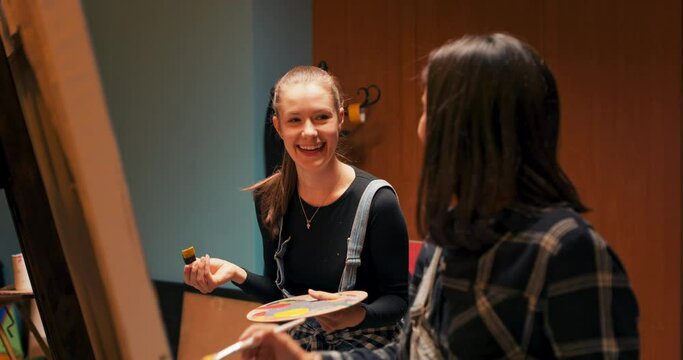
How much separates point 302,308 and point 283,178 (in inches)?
21.3

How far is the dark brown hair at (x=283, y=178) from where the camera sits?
1.48 meters

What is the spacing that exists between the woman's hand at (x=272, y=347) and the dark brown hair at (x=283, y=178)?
0.57 metres

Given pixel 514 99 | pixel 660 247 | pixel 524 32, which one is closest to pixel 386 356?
pixel 514 99

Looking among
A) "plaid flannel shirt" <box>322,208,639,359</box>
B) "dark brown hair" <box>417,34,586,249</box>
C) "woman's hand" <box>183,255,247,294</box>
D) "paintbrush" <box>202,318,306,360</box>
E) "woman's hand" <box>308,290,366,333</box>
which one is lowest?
"woman's hand" <box>308,290,366,333</box>

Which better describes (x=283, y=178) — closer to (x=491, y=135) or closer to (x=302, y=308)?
(x=302, y=308)

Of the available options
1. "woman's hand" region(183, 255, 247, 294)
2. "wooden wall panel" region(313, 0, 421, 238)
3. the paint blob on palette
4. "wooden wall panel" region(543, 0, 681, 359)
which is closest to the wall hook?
"wooden wall panel" region(313, 0, 421, 238)

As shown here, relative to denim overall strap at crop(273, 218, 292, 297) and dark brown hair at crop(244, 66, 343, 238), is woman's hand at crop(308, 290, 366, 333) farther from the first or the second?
dark brown hair at crop(244, 66, 343, 238)

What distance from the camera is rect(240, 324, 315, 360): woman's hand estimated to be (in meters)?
0.91

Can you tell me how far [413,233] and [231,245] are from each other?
82 centimetres

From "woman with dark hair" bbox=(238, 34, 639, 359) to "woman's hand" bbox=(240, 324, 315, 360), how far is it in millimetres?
203

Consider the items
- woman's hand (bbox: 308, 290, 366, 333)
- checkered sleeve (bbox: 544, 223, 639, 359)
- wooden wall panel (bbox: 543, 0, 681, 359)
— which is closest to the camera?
checkered sleeve (bbox: 544, 223, 639, 359)

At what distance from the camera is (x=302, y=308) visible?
106 cm

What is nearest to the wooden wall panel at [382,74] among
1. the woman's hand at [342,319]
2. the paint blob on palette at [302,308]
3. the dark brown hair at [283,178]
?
the dark brown hair at [283,178]

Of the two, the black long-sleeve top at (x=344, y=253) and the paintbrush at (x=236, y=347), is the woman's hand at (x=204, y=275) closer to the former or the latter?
the black long-sleeve top at (x=344, y=253)
